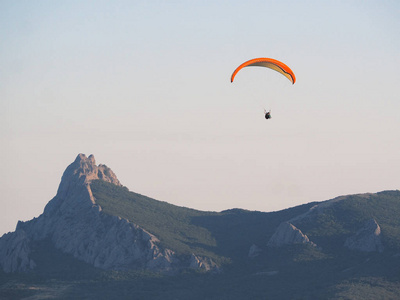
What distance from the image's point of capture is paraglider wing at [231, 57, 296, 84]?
18200 centimetres

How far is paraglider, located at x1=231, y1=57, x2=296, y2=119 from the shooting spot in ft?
596

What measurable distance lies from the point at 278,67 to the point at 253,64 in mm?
5609

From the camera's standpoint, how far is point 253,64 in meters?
184

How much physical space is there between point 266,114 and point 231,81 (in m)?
9.25

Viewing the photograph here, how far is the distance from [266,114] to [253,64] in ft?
33.1

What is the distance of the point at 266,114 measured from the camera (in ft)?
593

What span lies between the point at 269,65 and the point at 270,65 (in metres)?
0.22

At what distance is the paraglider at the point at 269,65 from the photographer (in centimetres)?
18156

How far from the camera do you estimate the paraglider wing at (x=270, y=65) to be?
182000mm

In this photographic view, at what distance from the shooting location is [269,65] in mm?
187375

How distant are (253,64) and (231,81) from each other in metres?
8.10

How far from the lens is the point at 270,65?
18725 cm
